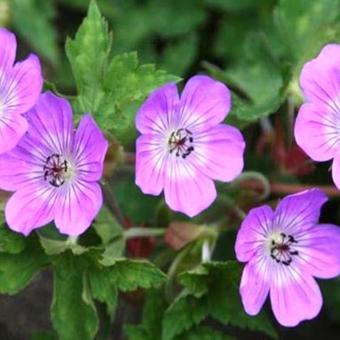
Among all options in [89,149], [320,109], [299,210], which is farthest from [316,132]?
[89,149]

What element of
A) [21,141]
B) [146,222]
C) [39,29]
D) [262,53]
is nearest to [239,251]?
[21,141]

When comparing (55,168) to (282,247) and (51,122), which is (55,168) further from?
(282,247)

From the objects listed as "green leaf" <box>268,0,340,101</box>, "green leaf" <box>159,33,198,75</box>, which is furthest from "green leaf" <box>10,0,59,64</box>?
"green leaf" <box>268,0,340,101</box>

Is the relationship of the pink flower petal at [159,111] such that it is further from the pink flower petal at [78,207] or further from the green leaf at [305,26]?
the green leaf at [305,26]

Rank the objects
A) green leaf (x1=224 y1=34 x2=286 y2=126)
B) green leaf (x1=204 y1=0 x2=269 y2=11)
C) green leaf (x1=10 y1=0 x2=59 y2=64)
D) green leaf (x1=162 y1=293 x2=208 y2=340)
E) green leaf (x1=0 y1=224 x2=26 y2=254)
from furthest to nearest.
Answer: green leaf (x1=204 y1=0 x2=269 y2=11)
green leaf (x1=10 y1=0 x2=59 y2=64)
green leaf (x1=224 y1=34 x2=286 y2=126)
green leaf (x1=162 y1=293 x2=208 y2=340)
green leaf (x1=0 y1=224 x2=26 y2=254)

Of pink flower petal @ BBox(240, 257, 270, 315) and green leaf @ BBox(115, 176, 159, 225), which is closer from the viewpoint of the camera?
pink flower petal @ BBox(240, 257, 270, 315)

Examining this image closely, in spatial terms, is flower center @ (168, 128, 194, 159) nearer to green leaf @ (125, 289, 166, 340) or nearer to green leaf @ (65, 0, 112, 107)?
green leaf @ (65, 0, 112, 107)

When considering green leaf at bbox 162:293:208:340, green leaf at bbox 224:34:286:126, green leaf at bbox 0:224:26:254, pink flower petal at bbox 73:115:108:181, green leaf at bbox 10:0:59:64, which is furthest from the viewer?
green leaf at bbox 10:0:59:64
